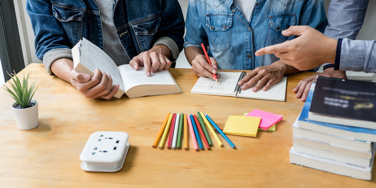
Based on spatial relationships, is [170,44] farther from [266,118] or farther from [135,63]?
[266,118]

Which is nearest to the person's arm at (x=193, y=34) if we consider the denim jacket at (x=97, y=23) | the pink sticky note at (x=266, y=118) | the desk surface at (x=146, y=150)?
the denim jacket at (x=97, y=23)

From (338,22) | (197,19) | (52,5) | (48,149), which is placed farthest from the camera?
(197,19)

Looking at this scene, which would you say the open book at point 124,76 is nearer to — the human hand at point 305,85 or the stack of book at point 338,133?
the human hand at point 305,85

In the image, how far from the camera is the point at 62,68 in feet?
4.21

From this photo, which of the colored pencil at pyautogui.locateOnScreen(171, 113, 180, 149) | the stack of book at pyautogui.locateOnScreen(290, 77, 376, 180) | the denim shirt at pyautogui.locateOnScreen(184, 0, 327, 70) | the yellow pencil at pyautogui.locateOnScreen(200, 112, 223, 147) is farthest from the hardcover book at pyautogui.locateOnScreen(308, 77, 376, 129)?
the denim shirt at pyautogui.locateOnScreen(184, 0, 327, 70)

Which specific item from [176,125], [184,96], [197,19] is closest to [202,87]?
[184,96]

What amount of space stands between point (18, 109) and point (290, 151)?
2.53 ft

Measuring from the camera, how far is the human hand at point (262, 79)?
118 centimetres

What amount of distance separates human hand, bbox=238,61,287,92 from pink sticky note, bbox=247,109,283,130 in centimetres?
17

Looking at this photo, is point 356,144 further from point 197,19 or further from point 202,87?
point 197,19

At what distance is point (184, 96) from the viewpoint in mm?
1164

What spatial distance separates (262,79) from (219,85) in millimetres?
164

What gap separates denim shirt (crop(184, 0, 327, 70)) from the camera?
4.63 ft

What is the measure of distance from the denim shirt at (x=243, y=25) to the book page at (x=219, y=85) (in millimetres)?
247
